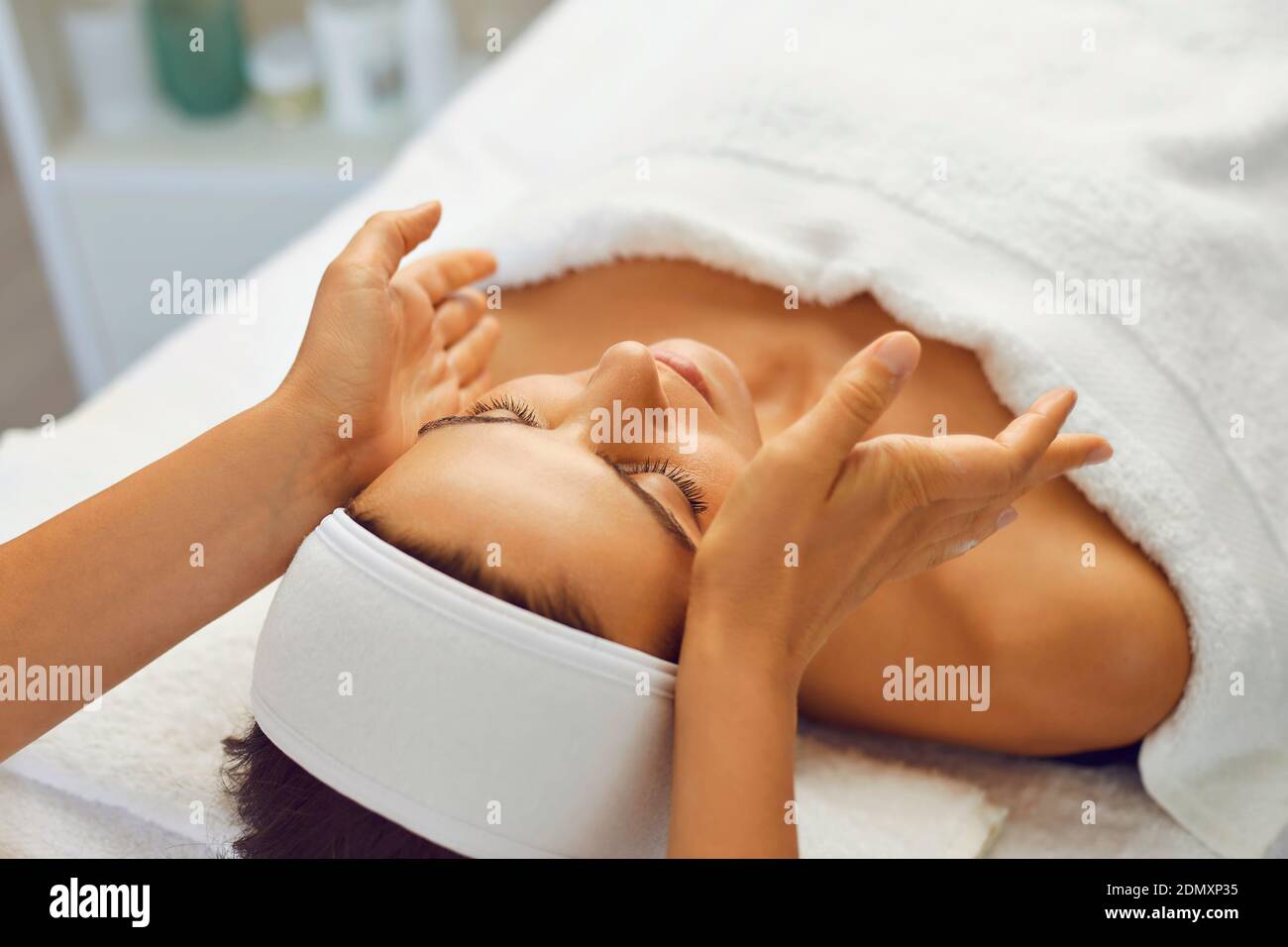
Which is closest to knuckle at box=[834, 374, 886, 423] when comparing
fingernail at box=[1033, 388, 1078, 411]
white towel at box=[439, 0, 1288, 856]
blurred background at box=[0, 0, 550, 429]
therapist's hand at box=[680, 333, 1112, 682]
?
therapist's hand at box=[680, 333, 1112, 682]

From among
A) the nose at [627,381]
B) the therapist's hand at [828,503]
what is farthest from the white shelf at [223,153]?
the therapist's hand at [828,503]

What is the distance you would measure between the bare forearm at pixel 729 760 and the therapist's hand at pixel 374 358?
1.10 ft

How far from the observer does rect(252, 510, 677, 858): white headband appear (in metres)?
0.70

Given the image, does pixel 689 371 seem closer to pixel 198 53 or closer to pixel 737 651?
pixel 737 651

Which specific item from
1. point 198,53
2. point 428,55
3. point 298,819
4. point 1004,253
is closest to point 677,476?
point 298,819

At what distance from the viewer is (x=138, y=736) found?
965 millimetres

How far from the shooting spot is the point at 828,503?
72 centimetres

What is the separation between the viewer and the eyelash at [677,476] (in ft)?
2.67

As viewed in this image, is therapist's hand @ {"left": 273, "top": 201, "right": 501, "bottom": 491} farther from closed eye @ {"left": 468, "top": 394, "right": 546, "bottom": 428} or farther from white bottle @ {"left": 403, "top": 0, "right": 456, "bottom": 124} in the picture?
white bottle @ {"left": 403, "top": 0, "right": 456, "bottom": 124}

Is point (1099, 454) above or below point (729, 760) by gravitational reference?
above

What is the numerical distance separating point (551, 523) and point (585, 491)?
0.03 meters

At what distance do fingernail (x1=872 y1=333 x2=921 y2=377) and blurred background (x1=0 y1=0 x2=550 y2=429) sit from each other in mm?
1499
